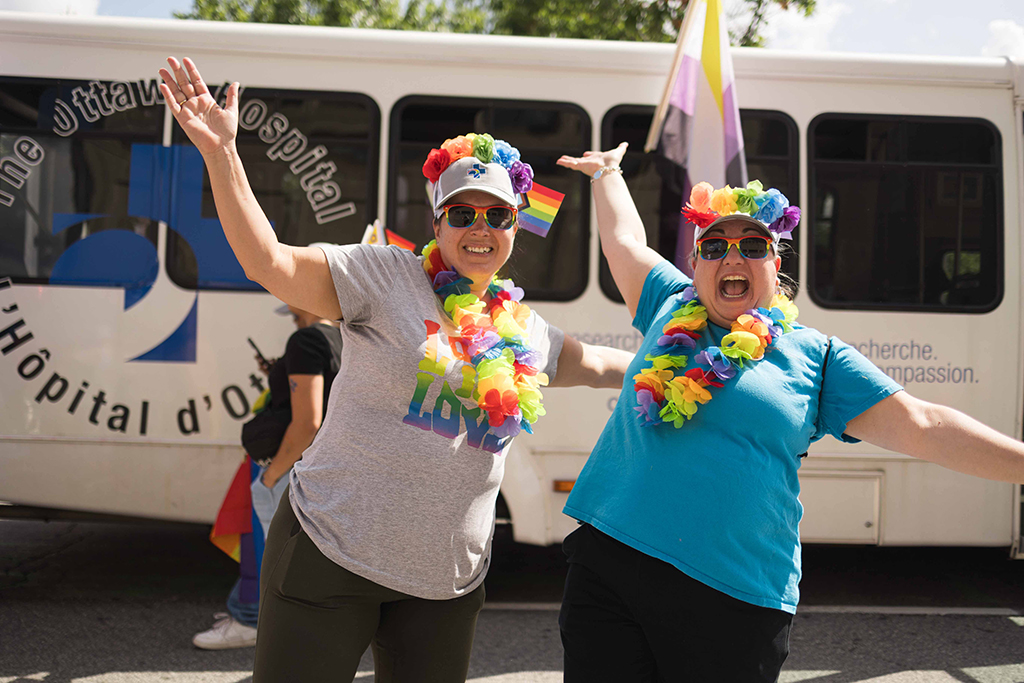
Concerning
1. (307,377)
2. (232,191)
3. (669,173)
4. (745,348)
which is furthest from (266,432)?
(669,173)

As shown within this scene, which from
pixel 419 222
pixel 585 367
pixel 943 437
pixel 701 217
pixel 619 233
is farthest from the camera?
pixel 419 222

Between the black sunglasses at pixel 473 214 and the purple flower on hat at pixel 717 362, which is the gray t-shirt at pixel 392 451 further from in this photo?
the purple flower on hat at pixel 717 362

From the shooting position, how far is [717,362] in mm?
1946

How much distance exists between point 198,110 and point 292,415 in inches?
77.8

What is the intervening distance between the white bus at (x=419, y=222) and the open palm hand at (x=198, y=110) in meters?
2.53

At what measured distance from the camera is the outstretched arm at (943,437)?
1.72 m

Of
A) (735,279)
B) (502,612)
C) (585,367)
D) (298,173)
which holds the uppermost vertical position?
(298,173)

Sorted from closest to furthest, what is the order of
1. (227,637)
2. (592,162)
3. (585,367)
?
(585,367) → (592,162) → (227,637)

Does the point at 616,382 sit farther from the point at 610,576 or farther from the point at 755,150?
the point at 755,150

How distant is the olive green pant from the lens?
1769 millimetres

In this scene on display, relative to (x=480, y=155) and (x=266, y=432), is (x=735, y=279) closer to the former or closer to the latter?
(x=480, y=155)

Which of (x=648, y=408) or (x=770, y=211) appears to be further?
(x=770, y=211)

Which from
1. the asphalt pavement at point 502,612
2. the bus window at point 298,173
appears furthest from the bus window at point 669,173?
the asphalt pavement at point 502,612

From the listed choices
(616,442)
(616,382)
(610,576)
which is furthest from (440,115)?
(610,576)
